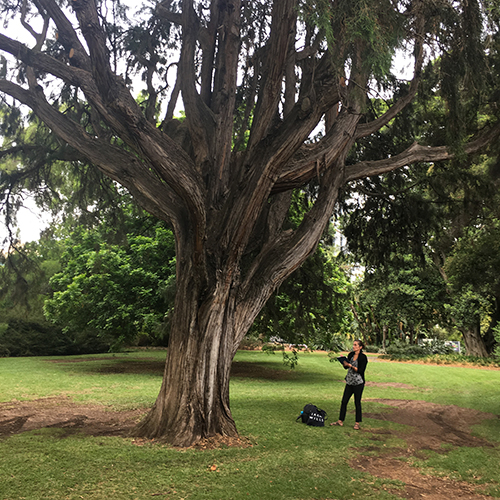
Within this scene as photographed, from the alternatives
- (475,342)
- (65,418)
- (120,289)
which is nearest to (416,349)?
(475,342)

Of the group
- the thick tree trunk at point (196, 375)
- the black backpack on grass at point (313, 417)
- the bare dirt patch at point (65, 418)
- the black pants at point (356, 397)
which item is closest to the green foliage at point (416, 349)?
the black pants at point (356, 397)

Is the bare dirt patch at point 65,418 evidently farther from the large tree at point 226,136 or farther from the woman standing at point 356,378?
the woman standing at point 356,378

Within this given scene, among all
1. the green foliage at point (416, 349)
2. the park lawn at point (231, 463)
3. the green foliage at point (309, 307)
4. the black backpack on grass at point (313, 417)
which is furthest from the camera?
the green foliage at point (416, 349)

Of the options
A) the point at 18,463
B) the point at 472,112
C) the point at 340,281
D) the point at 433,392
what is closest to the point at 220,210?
the point at 18,463

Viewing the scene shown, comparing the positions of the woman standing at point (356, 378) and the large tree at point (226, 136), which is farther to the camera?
the woman standing at point (356, 378)

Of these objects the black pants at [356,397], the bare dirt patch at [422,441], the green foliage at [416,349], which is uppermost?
the black pants at [356,397]

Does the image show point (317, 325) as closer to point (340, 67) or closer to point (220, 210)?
point (220, 210)

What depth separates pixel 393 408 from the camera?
34.8 feet

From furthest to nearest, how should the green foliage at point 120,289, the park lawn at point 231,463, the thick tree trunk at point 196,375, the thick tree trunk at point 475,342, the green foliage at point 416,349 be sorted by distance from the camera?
1. the green foliage at point 416,349
2. the thick tree trunk at point 475,342
3. the green foliage at point 120,289
4. the thick tree trunk at point 196,375
5. the park lawn at point 231,463

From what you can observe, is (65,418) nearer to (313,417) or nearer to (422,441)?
(313,417)

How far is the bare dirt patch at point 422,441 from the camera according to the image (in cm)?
502

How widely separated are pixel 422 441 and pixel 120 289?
43.0ft

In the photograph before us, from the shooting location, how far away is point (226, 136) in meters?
7.80

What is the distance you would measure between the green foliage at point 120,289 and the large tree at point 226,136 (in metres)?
9.75
